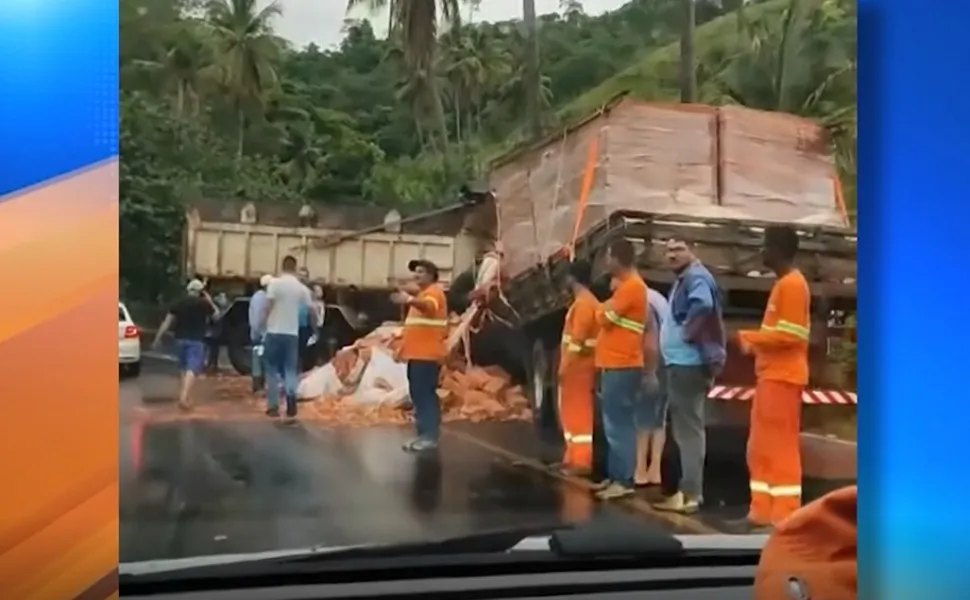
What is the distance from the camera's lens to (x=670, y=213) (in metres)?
2.40

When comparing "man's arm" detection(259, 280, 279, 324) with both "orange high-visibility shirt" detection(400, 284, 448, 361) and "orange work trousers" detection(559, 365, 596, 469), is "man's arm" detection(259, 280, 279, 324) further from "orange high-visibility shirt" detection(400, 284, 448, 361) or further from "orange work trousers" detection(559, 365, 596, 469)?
"orange work trousers" detection(559, 365, 596, 469)

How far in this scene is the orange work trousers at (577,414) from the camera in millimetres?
2346

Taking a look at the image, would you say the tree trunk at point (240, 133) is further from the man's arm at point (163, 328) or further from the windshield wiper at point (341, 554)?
the windshield wiper at point (341, 554)

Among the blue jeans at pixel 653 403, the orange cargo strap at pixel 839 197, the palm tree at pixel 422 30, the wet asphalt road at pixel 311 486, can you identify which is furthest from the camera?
the orange cargo strap at pixel 839 197

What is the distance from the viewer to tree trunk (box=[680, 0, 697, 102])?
238 cm

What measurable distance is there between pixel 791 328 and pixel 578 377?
485 millimetres

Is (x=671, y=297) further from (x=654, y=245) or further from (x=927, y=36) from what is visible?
(x=927, y=36)

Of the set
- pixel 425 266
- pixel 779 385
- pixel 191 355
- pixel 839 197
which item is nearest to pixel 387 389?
pixel 425 266

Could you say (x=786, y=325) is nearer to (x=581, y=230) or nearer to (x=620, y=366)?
(x=620, y=366)

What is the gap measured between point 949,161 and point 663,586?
114cm

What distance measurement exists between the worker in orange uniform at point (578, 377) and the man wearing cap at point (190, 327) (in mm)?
726

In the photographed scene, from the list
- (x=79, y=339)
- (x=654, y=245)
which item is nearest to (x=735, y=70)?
(x=654, y=245)
